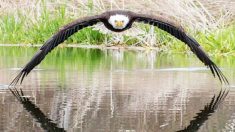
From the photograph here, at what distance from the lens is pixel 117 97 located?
30.8 feet

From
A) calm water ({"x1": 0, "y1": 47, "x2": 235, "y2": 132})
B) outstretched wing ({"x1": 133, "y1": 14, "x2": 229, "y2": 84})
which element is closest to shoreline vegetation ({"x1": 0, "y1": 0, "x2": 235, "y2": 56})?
calm water ({"x1": 0, "y1": 47, "x2": 235, "y2": 132})

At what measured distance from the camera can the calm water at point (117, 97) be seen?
7324 mm

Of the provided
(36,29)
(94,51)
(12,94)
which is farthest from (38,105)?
(36,29)

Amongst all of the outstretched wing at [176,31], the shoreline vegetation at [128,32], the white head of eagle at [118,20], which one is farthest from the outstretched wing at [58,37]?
the shoreline vegetation at [128,32]

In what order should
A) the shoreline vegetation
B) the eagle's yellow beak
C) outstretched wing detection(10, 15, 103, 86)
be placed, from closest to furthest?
outstretched wing detection(10, 15, 103, 86) → the eagle's yellow beak → the shoreline vegetation

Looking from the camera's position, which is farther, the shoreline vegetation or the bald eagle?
the shoreline vegetation

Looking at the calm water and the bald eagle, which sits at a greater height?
the bald eagle

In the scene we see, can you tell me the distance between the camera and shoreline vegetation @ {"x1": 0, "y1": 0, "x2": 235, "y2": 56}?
1766 centimetres

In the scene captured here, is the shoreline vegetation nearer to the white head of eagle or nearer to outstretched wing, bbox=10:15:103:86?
the white head of eagle

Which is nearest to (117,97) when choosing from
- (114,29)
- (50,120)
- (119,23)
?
(119,23)

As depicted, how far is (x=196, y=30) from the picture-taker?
18.2 meters

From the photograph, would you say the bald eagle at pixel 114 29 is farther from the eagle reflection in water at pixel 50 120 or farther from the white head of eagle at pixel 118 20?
the eagle reflection in water at pixel 50 120

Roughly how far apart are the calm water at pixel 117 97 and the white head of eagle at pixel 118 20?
0.77m

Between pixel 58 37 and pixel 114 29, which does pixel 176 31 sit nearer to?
pixel 114 29
